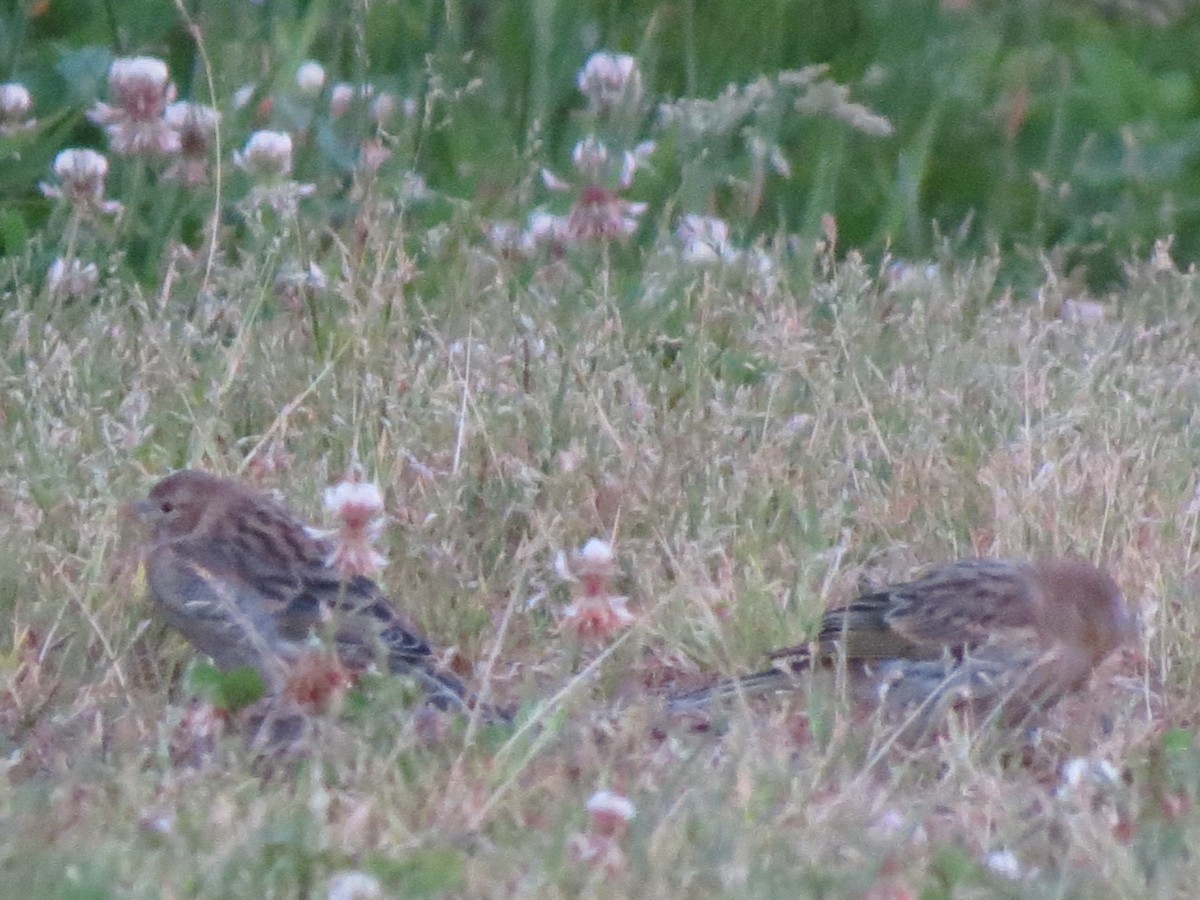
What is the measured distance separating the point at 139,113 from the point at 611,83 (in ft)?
4.69

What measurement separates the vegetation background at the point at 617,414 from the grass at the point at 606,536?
0.6 inches

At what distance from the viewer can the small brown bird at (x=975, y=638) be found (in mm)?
4969

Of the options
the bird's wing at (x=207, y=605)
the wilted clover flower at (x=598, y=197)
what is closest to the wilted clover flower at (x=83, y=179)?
the wilted clover flower at (x=598, y=197)

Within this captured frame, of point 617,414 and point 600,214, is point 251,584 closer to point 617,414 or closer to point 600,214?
point 617,414

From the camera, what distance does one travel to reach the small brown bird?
4.97m

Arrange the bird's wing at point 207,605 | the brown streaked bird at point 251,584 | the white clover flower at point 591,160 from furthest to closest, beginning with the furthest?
the white clover flower at point 591,160 → the bird's wing at point 207,605 → the brown streaked bird at point 251,584

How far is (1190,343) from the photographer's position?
7383 mm

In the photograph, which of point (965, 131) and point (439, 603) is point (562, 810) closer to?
point (439, 603)

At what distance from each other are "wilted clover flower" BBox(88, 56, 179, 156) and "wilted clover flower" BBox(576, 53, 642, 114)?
1.29m

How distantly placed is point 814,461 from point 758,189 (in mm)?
2107

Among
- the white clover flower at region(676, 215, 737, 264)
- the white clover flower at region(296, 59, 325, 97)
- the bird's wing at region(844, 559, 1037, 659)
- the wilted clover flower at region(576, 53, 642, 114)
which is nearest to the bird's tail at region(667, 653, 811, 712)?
the bird's wing at region(844, 559, 1037, 659)

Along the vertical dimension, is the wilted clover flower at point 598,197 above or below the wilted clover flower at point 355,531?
below

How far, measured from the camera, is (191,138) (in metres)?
7.24

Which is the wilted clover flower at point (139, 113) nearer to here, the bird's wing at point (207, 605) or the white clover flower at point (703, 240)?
the white clover flower at point (703, 240)
